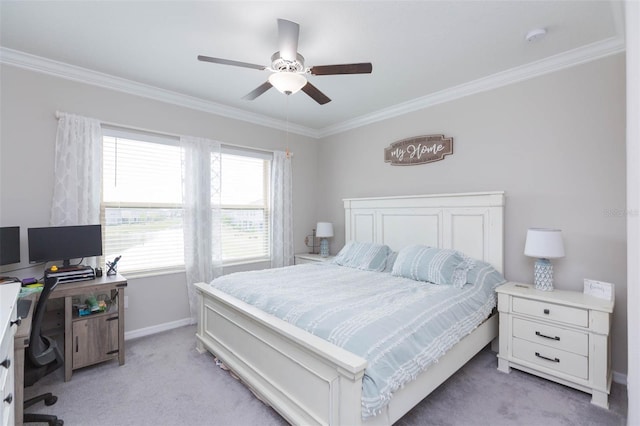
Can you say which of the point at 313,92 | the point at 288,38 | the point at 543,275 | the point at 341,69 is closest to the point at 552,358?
the point at 543,275

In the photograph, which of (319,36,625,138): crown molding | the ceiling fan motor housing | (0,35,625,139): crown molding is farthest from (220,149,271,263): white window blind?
the ceiling fan motor housing

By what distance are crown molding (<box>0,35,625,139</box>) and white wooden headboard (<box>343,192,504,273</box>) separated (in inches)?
44.9

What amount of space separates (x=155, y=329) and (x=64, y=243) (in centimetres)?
133

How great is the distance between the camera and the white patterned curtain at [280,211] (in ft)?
14.5

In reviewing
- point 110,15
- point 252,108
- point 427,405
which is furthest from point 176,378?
point 252,108

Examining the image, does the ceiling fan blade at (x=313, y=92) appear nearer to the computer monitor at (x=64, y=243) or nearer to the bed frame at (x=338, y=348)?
the bed frame at (x=338, y=348)

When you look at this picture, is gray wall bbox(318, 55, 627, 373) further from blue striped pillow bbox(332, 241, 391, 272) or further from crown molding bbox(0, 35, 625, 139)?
blue striped pillow bbox(332, 241, 391, 272)

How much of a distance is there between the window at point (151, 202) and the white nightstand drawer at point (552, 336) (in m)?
3.31

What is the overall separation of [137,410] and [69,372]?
846 millimetres

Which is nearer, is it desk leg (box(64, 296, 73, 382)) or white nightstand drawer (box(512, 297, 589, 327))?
white nightstand drawer (box(512, 297, 589, 327))

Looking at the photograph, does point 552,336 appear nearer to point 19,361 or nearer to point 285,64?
point 285,64

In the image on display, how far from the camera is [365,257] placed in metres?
3.51

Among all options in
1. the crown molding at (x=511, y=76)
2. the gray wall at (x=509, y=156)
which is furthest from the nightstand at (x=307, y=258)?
the crown molding at (x=511, y=76)

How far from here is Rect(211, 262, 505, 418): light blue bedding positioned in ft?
5.26
